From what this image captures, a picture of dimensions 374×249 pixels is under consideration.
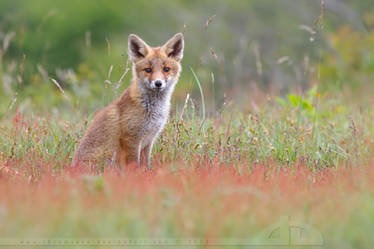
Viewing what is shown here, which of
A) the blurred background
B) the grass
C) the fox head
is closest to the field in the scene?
the grass

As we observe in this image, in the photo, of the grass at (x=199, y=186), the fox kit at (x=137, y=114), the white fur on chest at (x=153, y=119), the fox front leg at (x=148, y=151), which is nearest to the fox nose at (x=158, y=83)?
the fox kit at (x=137, y=114)

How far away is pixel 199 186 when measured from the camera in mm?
4516

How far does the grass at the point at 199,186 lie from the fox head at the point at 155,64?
0.61m

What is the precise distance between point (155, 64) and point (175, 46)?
523 mm

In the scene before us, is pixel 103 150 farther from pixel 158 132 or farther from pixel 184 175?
pixel 184 175

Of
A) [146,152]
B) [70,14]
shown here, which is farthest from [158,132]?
[70,14]

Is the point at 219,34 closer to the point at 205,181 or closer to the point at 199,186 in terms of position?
the point at 205,181

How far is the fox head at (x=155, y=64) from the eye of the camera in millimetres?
6445

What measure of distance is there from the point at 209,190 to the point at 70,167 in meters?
1.85

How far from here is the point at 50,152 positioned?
20.8ft

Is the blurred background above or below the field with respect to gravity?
above

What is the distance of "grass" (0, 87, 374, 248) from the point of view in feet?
12.0

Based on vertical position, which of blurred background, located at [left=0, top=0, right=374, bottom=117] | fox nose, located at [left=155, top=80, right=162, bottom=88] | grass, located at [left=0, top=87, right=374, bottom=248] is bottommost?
grass, located at [left=0, top=87, right=374, bottom=248]

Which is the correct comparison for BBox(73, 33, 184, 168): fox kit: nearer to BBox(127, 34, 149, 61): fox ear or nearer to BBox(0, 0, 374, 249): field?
BBox(127, 34, 149, 61): fox ear
